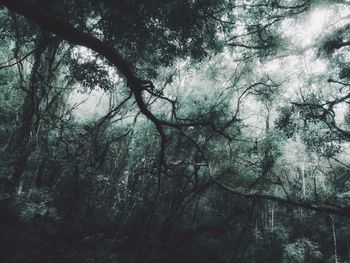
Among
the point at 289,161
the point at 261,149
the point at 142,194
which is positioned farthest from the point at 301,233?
the point at 142,194

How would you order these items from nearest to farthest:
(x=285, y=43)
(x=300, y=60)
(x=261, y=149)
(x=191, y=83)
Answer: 1. (x=285, y=43)
2. (x=300, y=60)
3. (x=261, y=149)
4. (x=191, y=83)

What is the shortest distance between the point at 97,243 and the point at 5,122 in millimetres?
6727

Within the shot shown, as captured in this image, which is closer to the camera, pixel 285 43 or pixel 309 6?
pixel 309 6

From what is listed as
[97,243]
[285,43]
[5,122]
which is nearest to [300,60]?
[285,43]

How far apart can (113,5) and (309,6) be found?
5.85m

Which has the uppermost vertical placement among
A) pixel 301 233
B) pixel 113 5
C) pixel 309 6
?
pixel 309 6

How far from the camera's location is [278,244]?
1319 centimetres

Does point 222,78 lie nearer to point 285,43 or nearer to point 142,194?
point 285,43

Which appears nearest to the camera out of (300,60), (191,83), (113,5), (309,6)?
(113,5)

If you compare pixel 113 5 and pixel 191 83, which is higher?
pixel 191 83

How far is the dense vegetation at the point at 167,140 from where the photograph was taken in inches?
225

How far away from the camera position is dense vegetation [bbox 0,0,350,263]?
18.8 ft

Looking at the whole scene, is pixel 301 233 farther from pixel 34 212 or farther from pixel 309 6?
pixel 34 212

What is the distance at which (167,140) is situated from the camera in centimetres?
Answer: 575
